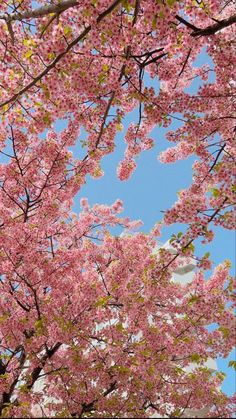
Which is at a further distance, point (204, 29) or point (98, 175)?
point (98, 175)

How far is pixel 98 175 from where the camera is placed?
10.5 meters

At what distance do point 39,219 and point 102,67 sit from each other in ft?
13.7

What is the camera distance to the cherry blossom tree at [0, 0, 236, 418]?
5984 mm

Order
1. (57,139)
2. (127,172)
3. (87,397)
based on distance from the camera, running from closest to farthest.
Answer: (87,397) < (57,139) < (127,172)

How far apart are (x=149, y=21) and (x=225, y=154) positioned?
248cm

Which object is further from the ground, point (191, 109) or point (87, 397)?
point (191, 109)

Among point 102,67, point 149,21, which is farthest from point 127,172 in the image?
point 149,21

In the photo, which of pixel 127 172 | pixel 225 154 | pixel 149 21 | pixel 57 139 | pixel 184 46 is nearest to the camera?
pixel 149 21

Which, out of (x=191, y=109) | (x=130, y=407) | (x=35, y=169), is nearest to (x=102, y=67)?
(x=191, y=109)

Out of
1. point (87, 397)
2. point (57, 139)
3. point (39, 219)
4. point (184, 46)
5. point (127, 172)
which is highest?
point (127, 172)

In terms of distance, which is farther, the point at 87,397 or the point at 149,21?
the point at 87,397

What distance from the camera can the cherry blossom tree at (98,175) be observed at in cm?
598

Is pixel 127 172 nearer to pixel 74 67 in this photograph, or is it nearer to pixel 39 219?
pixel 39 219

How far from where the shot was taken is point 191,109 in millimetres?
7477
